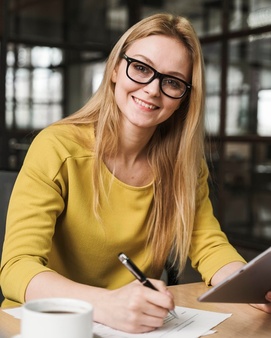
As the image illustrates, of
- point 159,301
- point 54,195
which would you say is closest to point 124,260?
point 159,301

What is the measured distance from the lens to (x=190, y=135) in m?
1.75

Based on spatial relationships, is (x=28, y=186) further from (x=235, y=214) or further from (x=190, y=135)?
(x=235, y=214)

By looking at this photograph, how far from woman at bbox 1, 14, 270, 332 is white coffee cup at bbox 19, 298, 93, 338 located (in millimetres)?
517

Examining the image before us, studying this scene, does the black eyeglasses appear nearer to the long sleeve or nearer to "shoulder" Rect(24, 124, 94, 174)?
"shoulder" Rect(24, 124, 94, 174)

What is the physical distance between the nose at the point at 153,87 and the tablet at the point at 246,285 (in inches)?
22.9

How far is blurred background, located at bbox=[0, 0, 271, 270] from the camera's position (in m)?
3.73

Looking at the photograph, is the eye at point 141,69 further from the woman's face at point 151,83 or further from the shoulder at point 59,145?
the shoulder at point 59,145

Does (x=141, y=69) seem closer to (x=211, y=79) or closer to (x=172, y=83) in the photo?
(x=172, y=83)

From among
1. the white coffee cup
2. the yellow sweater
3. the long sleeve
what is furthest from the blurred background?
the white coffee cup

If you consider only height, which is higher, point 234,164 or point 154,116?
point 154,116

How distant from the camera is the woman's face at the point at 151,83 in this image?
1603 millimetres

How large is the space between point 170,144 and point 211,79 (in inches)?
85.7

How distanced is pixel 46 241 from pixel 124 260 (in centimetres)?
37

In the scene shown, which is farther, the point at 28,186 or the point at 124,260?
the point at 28,186
